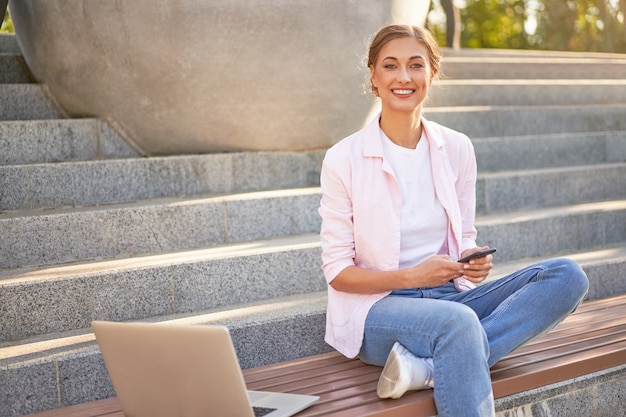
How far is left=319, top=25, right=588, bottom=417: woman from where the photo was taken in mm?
3176

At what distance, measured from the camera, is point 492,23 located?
3053cm

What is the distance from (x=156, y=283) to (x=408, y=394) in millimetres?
1351

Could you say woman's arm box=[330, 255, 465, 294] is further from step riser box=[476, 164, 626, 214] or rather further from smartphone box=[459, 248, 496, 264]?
step riser box=[476, 164, 626, 214]

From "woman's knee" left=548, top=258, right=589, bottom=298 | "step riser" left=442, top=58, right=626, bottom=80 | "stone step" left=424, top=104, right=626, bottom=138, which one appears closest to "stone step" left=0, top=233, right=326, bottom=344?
"woman's knee" left=548, top=258, right=589, bottom=298

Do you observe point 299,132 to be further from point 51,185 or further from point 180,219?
point 51,185

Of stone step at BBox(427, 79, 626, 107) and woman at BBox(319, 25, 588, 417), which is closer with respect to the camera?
woman at BBox(319, 25, 588, 417)

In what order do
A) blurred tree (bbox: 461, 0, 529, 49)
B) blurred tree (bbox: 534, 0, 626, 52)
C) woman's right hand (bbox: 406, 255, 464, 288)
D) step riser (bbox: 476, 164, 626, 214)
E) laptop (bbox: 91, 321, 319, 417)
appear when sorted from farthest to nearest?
blurred tree (bbox: 461, 0, 529, 49) → blurred tree (bbox: 534, 0, 626, 52) → step riser (bbox: 476, 164, 626, 214) → woman's right hand (bbox: 406, 255, 464, 288) → laptop (bbox: 91, 321, 319, 417)

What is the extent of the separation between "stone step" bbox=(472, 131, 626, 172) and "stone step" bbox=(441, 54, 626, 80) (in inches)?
50.0

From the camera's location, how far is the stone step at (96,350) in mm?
3211

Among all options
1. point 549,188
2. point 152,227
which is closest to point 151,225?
point 152,227

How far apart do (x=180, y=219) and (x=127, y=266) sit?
23.3 inches

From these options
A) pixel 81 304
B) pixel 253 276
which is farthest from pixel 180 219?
pixel 81 304

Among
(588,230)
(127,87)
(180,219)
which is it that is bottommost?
(588,230)

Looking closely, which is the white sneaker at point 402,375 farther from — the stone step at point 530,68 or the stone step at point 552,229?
the stone step at point 530,68
